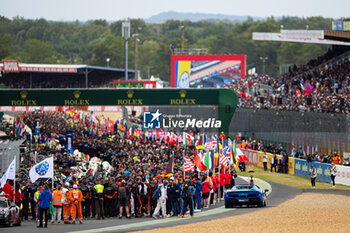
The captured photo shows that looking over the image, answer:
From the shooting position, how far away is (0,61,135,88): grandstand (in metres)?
94.9

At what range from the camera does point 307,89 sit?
55188 mm

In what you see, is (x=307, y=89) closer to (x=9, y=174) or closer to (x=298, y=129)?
(x=298, y=129)

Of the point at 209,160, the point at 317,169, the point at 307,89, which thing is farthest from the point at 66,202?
the point at 307,89

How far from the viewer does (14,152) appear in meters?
31.8

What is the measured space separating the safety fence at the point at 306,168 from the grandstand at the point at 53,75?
1878 inches

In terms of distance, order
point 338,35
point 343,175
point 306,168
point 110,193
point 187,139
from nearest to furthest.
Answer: point 110,193 < point 343,175 < point 306,168 < point 187,139 < point 338,35

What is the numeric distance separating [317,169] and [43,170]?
2000 centimetres

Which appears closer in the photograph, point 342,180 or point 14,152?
point 14,152

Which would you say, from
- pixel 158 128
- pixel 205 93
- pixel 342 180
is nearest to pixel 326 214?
pixel 342 180

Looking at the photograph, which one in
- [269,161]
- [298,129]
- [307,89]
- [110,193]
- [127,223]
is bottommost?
[127,223]

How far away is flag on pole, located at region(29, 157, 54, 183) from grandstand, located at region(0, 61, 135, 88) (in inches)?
2583

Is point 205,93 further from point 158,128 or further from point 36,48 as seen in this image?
point 36,48

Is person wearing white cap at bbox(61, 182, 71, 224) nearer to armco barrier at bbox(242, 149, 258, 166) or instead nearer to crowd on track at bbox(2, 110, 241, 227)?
crowd on track at bbox(2, 110, 241, 227)

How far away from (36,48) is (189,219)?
536 ft
